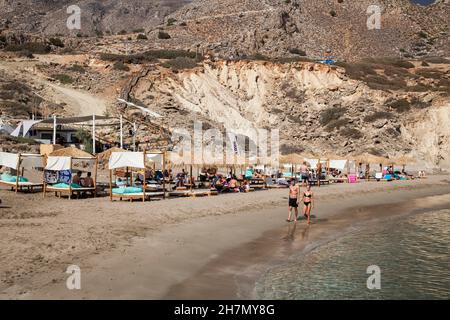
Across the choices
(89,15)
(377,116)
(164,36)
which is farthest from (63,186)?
(89,15)

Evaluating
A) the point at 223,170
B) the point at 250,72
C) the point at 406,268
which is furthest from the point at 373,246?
the point at 250,72

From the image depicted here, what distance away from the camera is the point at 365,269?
991 cm

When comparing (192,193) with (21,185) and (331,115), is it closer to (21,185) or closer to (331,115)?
(21,185)

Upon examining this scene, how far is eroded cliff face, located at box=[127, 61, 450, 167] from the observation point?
40.1m

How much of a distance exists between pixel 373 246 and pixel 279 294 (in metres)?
5.32

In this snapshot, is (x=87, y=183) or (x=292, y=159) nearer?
(x=87, y=183)

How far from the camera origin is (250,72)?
47188mm

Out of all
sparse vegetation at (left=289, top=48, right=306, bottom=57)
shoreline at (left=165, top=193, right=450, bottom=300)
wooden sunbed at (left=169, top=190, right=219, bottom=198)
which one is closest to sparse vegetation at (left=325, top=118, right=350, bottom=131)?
shoreline at (left=165, top=193, right=450, bottom=300)

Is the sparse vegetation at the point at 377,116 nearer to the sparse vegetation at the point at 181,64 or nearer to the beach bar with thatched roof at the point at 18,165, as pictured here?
the sparse vegetation at the point at 181,64

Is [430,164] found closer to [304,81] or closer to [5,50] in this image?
[304,81]

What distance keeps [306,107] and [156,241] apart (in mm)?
36093

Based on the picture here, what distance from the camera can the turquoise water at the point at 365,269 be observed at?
27.0ft

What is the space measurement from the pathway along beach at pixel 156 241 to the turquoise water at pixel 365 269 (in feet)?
1.45

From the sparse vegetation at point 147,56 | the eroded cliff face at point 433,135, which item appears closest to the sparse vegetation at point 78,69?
→ the sparse vegetation at point 147,56
